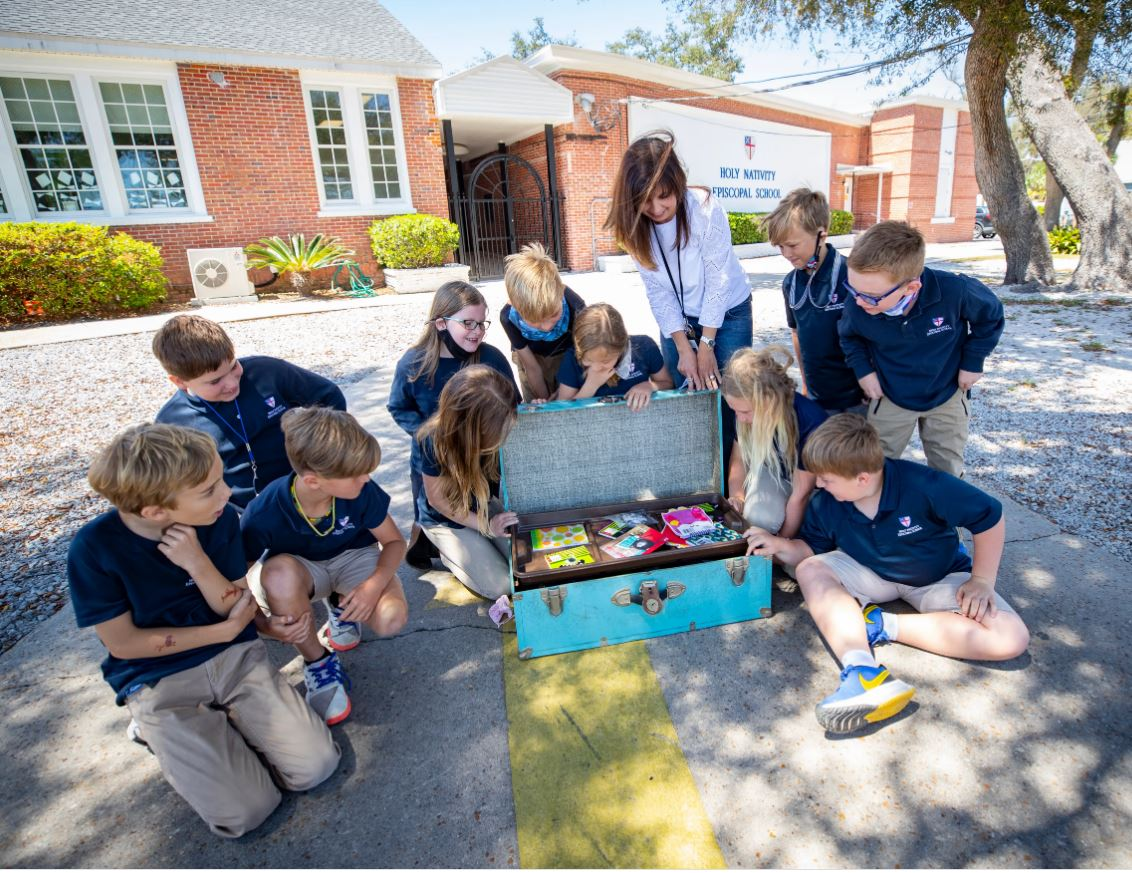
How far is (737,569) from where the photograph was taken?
7.91 ft

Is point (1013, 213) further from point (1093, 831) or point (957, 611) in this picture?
point (1093, 831)

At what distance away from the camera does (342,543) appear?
8.50 ft

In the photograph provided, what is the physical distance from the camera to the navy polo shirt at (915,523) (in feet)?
7.28

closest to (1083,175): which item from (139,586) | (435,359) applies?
(435,359)

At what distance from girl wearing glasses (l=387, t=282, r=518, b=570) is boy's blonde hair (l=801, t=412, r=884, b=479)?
4.75ft

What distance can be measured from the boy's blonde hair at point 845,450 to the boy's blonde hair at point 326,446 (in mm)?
1643

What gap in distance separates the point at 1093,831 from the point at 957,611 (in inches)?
30.3

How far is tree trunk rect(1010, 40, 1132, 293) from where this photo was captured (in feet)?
30.1

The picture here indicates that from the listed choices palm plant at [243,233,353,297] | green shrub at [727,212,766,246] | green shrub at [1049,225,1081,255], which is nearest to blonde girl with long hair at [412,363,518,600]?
palm plant at [243,233,353,297]

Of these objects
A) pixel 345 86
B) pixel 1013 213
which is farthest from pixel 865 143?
pixel 345 86

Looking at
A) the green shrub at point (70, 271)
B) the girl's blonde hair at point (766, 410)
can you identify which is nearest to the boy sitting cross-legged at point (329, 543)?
the girl's blonde hair at point (766, 410)

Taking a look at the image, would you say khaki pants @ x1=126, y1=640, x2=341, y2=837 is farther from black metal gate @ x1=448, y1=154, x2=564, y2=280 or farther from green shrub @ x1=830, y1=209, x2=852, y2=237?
green shrub @ x1=830, y1=209, x2=852, y2=237

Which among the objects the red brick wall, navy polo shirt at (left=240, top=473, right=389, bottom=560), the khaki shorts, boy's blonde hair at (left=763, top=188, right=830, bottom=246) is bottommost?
the khaki shorts

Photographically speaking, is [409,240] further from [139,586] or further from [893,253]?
[139,586]
